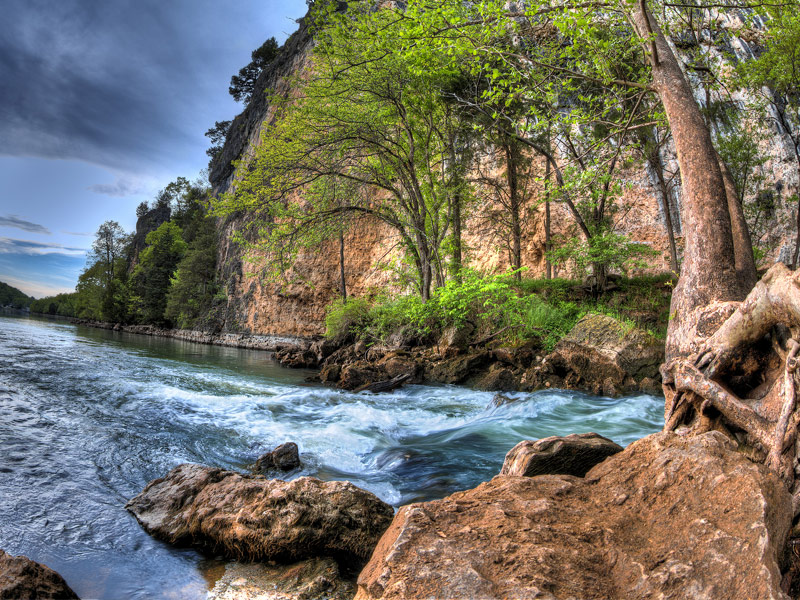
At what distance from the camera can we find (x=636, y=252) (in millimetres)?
13414

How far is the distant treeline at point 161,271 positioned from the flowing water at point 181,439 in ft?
80.3

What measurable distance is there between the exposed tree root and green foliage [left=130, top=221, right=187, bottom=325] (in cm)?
5246

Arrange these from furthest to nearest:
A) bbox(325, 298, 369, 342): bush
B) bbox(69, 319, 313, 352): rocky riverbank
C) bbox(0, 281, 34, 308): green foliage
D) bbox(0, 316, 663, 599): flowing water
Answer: bbox(0, 281, 34, 308): green foliage < bbox(69, 319, 313, 352): rocky riverbank < bbox(325, 298, 369, 342): bush < bbox(0, 316, 663, 599): flowing water

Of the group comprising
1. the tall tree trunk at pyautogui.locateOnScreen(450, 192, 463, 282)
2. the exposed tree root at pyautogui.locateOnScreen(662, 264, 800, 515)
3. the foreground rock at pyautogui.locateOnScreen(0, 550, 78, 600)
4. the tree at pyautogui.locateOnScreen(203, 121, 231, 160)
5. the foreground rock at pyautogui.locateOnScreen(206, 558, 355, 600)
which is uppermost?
the tree at pyautogui.locateOnScreen(203, 121, 231, 160)

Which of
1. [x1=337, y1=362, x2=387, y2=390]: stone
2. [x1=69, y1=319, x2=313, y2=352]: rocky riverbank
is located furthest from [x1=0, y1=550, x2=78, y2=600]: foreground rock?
[x1=69, y1=319, x2=313, y2=352]: rocky riverbank

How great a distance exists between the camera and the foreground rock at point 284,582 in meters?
2.62

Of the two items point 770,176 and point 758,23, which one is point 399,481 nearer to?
point 770,176

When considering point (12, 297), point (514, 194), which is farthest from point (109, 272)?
point (12, 297)

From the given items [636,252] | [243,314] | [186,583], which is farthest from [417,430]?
[243,314]

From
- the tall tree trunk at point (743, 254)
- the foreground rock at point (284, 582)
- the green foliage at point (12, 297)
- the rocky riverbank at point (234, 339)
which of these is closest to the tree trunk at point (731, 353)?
the tall tree trunk at point (743, 254)

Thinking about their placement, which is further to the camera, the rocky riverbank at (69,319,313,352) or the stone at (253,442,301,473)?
the rocky riverbank at (69,319,313,352)

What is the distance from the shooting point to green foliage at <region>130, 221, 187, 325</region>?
49938 mm

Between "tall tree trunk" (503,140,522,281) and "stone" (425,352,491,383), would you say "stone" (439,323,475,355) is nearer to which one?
"stone" (425,352,491,383)

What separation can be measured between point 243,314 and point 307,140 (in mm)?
25942
